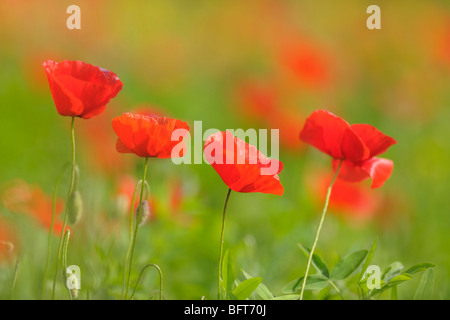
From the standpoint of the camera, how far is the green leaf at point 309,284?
0.93 m

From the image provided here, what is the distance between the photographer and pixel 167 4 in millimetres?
4805

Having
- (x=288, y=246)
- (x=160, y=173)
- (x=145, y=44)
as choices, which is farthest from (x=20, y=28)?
(x=288, y=246)

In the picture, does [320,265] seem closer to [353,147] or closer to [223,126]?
[353,147]

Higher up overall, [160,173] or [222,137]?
[222,137]

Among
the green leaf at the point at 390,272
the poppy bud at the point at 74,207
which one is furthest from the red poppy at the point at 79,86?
the green leaf at the point at 390,272

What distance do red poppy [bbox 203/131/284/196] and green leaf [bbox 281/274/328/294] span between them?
0.17 metres

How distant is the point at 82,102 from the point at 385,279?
544 millimetres

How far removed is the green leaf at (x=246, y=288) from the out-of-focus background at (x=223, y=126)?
17 centimetres

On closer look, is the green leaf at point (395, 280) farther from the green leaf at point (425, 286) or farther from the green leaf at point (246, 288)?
the green leaf at point (246, 288)

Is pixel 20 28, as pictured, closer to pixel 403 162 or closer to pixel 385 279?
pixel 403 162

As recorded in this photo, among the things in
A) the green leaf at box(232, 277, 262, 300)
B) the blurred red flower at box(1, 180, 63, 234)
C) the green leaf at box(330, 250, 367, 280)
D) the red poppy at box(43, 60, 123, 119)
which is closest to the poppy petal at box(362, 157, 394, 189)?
the green leaf at box(330, 250, 367, 280)

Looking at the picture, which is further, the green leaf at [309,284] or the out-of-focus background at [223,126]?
the out-of-focus background at [223,126]

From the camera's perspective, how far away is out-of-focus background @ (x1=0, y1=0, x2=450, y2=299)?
5.27ft

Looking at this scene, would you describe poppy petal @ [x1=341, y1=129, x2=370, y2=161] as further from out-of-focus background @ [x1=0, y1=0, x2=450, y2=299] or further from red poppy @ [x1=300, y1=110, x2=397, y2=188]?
out-of-focus background @ [x1=0, y1=0, x2=450, y2=299]
